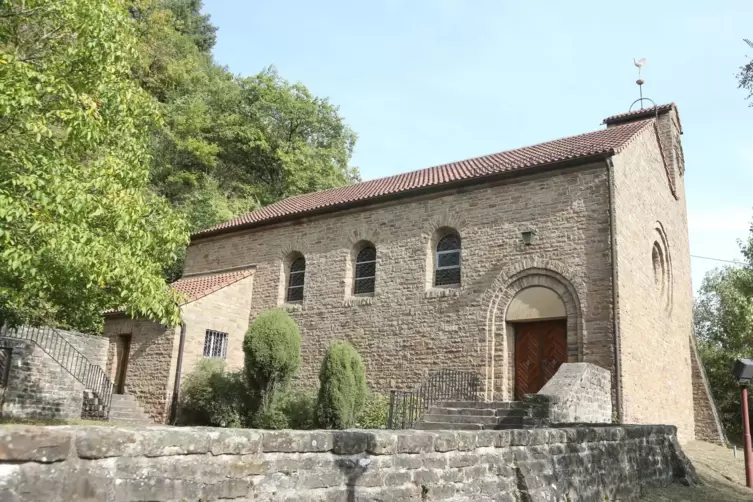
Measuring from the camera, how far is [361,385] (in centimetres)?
1398

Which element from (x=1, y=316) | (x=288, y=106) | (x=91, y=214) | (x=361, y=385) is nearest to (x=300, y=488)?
(x=91, y=214)

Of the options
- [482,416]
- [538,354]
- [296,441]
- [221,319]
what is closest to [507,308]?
[538,354]

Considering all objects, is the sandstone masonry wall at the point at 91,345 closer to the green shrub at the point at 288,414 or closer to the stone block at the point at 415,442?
the green shrub at the point at 288,414

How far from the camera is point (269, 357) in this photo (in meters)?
14.5

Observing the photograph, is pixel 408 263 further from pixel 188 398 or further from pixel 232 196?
pixel 232 196

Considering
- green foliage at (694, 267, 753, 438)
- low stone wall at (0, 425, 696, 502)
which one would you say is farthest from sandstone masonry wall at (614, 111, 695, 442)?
low stone wall at (0, 425, 696, 502)

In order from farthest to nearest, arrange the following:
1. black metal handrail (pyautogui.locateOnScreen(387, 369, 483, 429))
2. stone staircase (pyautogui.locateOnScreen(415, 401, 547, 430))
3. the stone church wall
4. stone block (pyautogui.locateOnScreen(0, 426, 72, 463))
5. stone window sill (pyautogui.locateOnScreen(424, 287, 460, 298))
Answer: stone window sill (pyautogui.locateOnScreen(424, 287, 460, 298))
the stone church wall
black metal handrail (pyautogui.locateOnScreen(387, 369, 483, 429))
stone staircase (pyautogui.locateOnScreen(415, 401, 547, 430))
stone block (pyautogui.locateOnScreen(0, 426, 72, 463))

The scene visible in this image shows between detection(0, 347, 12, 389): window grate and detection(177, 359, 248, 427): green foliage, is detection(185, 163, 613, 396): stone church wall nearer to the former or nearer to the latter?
detection(177, 359, 248, 427): green foliage

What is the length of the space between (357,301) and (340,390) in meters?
3.98


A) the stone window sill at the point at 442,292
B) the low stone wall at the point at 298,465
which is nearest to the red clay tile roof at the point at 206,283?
the stone window sill at the point at 442,292

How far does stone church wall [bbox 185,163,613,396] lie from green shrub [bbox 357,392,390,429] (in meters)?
0.59

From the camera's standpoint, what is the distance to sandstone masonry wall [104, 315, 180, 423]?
54.7 feet

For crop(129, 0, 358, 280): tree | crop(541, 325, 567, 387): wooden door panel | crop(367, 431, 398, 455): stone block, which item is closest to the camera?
crop(367, 431, 398, 455): stone block

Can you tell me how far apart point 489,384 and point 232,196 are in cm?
2166
